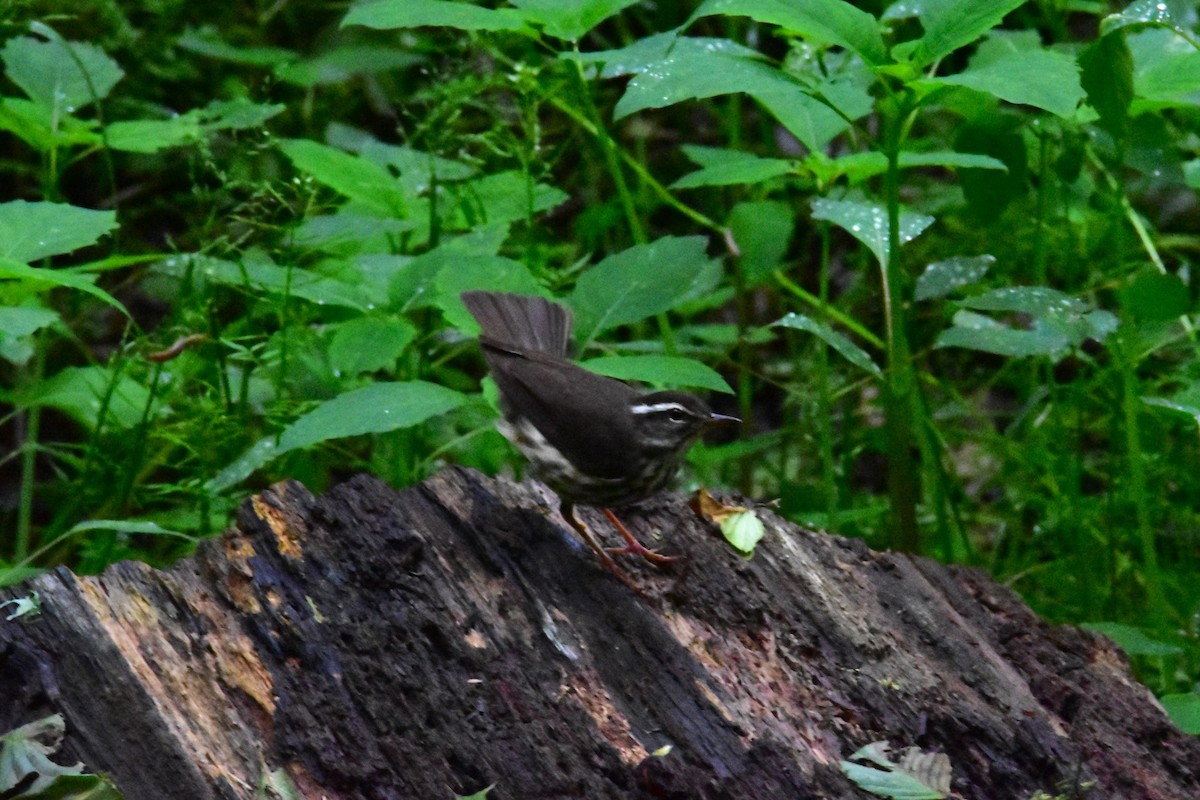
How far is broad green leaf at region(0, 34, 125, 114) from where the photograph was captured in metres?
3.91

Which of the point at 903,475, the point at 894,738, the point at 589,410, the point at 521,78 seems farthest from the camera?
the point at 521,78

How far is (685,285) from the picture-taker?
3227 millimetres

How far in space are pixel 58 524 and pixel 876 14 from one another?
9.24ft

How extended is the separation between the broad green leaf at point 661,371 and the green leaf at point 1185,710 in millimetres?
1228

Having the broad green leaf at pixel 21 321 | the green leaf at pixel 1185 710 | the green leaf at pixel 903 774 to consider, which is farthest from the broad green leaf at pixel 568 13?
the green leaf at pixel 1185 710

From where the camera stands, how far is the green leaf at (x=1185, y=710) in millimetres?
2947

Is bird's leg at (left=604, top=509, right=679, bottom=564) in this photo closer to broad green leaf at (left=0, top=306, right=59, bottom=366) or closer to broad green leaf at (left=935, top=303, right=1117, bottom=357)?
broad green leaf at (left=935, top=303, right=1117, bottom=357)

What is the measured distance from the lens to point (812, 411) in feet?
14.1

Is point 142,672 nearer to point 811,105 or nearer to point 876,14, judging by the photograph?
point 811,105

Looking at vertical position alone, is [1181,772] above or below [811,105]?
below

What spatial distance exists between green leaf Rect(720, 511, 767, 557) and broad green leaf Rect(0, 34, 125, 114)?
2223mm

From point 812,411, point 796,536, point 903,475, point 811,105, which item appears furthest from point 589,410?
point 812,411

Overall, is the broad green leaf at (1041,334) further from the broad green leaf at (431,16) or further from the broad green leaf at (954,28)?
the broad green leaf at (431,16)

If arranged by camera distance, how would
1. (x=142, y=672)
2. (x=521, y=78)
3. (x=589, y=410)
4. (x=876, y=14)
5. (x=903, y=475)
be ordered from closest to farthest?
1. (x=142, y=672)
2. (x=589, y=410)
3. (x=903, y=475)
4. (x=521, y=78)
5. (x=876, y=14)
